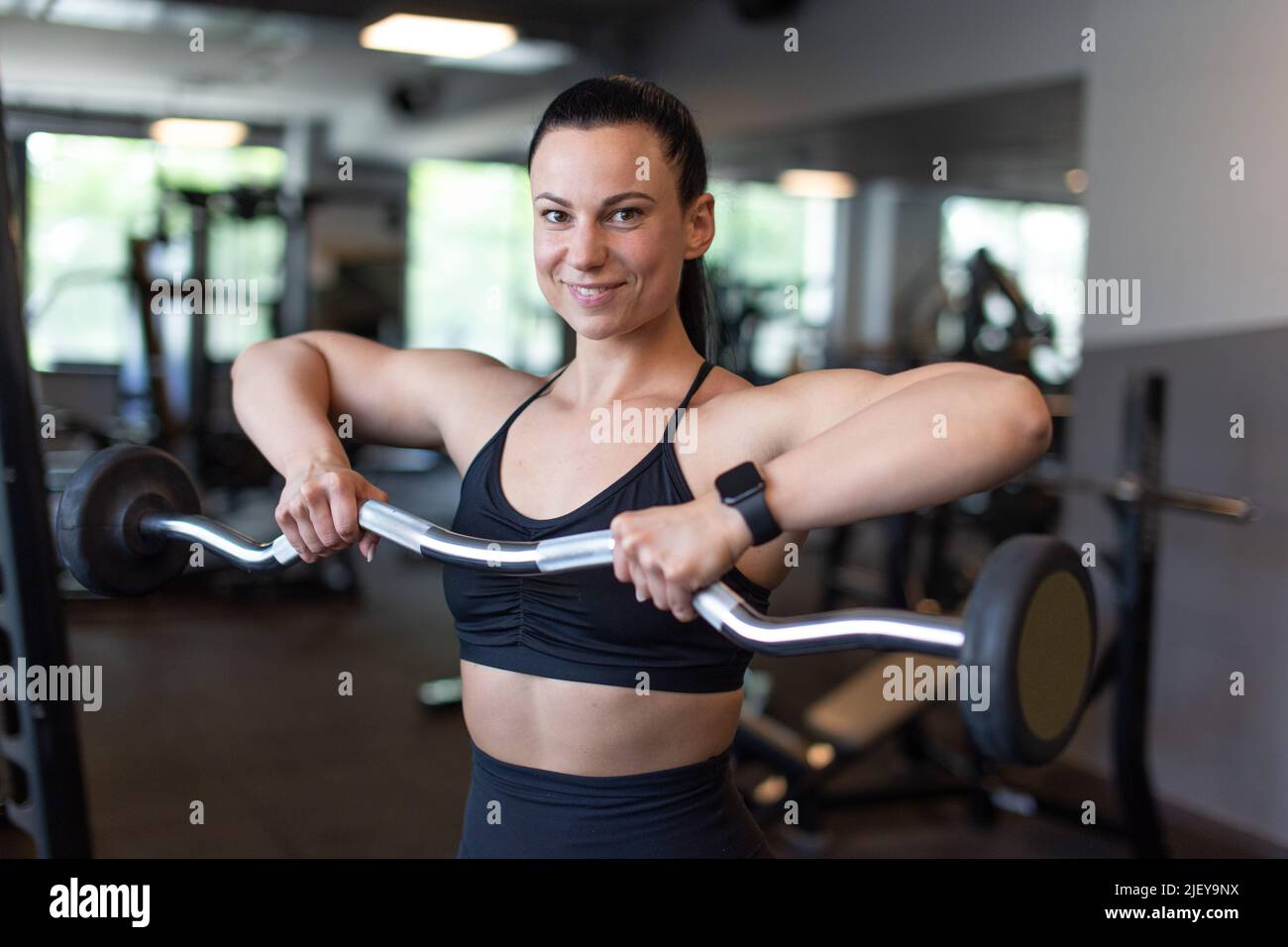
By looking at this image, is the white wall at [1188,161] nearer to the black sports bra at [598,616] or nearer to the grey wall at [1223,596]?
the grey wall at [1223,596]

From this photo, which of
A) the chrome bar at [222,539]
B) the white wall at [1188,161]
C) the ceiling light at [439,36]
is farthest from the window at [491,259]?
the chrome bar at [222,539]

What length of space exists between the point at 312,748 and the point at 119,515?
2726mm

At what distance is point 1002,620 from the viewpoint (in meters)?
0.81

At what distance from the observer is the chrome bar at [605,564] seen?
0.86 metres

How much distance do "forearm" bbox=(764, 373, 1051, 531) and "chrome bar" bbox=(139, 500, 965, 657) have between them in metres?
0.09

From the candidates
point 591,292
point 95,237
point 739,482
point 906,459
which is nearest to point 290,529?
point 591,292

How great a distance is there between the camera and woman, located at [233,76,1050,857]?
1148 millimetres

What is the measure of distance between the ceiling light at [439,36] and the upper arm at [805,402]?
5765mm

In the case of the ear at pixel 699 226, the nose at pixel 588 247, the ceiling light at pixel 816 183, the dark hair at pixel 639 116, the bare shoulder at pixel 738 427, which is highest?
the ceiling light at pixel 816 183

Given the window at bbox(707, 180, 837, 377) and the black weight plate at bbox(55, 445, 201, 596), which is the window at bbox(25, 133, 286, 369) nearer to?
the window at bbox(707, 180, 837, 377)

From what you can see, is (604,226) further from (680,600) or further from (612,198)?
(680,600)

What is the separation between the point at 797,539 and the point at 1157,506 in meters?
2.08

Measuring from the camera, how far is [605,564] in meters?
0.98
